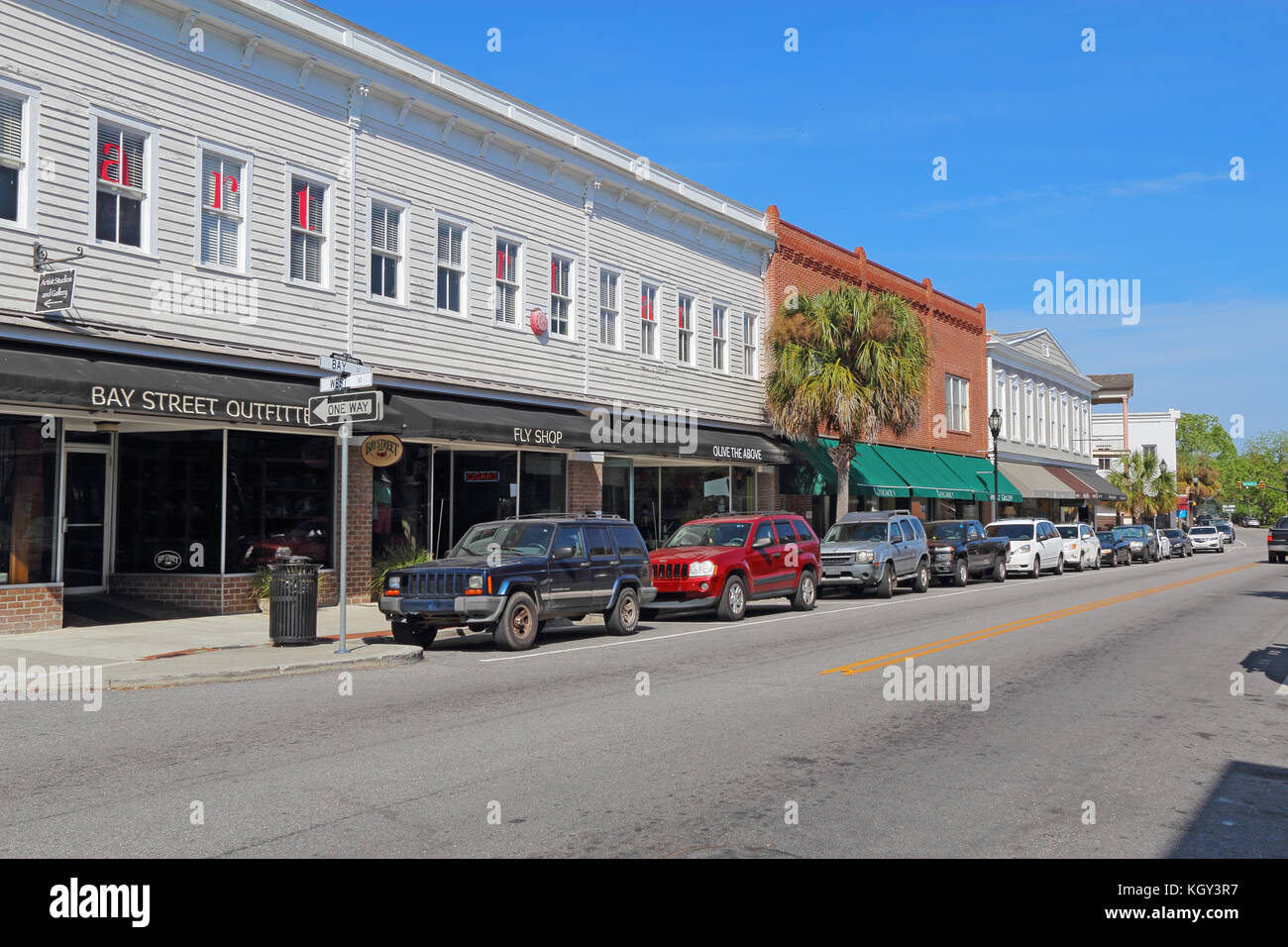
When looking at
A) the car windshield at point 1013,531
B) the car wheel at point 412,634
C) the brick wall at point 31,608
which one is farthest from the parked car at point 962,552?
the brick wall at point 31,608

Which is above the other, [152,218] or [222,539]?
[152,218]

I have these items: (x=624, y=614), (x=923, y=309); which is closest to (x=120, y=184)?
(x=624, y=614)

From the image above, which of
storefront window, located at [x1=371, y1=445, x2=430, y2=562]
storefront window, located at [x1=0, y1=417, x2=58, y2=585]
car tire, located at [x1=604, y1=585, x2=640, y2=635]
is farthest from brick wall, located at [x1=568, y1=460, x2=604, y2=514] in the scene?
storefront window, located at [x1=0, y1=417, x2=58, y2=585]

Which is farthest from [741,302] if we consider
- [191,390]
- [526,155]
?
[191,390]

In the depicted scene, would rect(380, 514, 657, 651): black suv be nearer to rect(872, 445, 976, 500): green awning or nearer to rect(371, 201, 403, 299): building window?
rect(371, 201, 403, 299): building window

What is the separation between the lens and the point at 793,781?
7020mm

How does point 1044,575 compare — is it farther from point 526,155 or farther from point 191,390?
point 191,390

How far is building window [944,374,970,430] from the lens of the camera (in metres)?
43.2

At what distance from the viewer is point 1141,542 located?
47.1 metres

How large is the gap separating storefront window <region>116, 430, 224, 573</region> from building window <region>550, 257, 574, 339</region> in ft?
27.7

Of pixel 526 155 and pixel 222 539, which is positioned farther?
pixel 526 155

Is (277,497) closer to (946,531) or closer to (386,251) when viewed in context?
(386,251)
